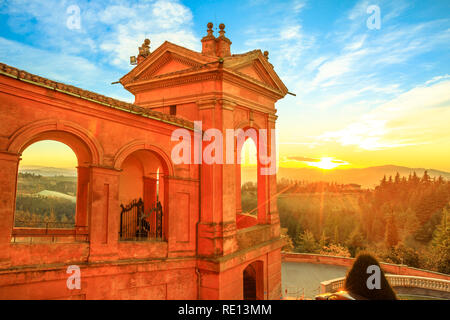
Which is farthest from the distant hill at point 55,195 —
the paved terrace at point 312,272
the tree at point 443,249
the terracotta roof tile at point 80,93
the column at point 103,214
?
the tree at point 443,249

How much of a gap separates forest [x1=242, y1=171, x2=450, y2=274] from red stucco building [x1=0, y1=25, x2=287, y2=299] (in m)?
30.9

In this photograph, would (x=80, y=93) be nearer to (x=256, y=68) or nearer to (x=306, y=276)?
(x=256, y=68)

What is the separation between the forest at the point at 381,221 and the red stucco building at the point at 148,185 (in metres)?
30.9

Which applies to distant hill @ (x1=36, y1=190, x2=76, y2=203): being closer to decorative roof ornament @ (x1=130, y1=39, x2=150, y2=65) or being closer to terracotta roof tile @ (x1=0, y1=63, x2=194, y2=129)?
decorative roof ornament @ (x1=130, y1=39, x2=150, y2=65)

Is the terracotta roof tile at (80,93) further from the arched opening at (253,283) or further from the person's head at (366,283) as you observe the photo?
the person's head at (366,283)

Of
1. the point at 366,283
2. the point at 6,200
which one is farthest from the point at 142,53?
the point at 366,283

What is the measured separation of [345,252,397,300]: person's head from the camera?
13930mm

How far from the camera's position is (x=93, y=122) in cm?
952

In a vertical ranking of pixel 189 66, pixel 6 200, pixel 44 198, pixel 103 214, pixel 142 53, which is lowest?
pixel 44 198

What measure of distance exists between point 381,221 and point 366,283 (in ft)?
182

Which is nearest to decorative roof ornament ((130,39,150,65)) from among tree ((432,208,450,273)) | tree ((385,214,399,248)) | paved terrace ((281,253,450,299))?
paved terrace ((281,253,450,299))

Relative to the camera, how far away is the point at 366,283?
14125 millimetres
